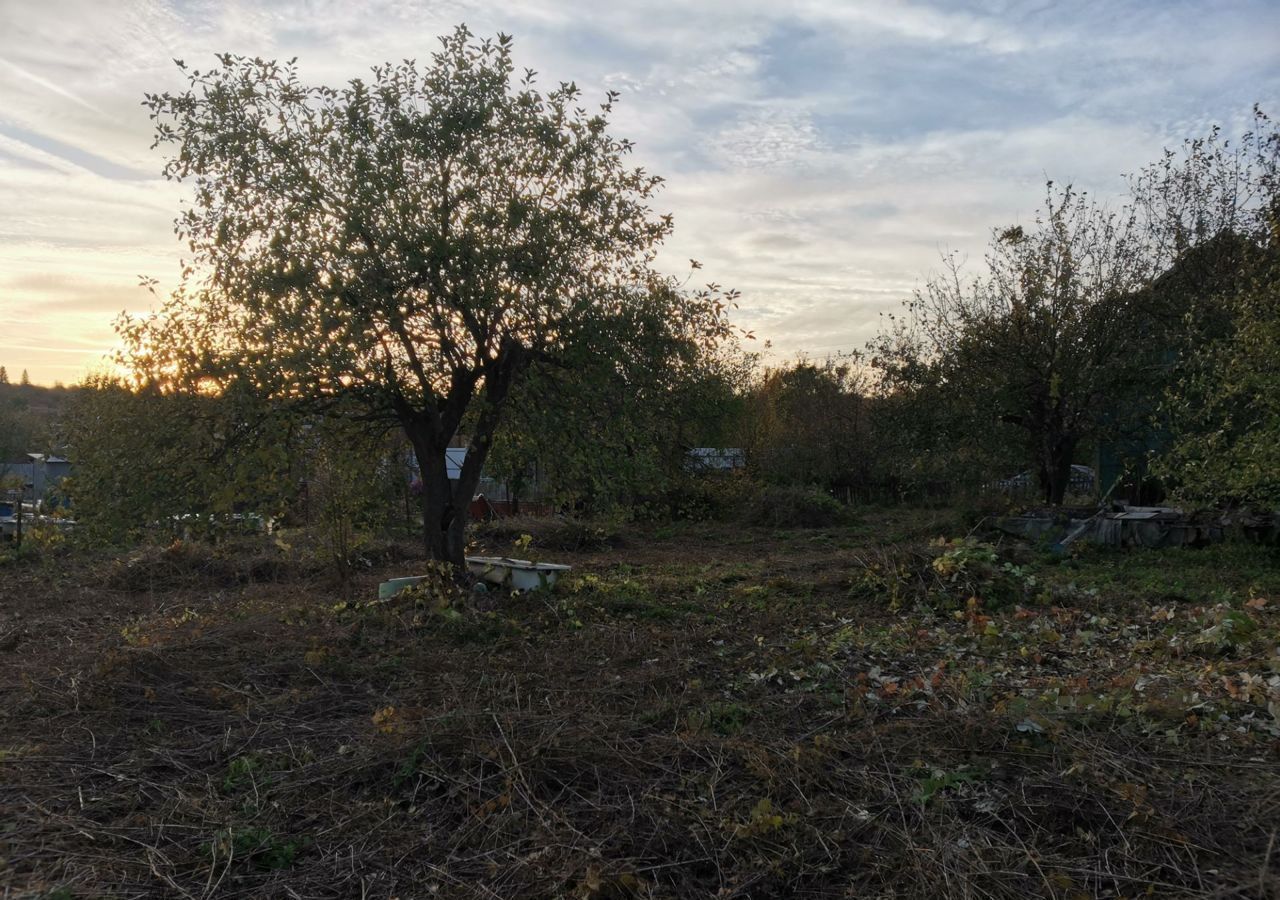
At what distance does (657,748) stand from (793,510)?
15065mm

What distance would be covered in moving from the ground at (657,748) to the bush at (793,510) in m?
10.2

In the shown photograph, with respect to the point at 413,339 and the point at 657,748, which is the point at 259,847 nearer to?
the point at 657,748

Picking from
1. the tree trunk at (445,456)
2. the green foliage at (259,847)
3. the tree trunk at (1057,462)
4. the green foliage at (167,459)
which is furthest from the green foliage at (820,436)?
the green foliage at (259,847)

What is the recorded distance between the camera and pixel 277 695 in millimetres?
6320

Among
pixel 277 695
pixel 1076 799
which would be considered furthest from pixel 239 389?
pixel 1076 799

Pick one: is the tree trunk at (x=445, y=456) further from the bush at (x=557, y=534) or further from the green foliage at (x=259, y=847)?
the bush at (x=557, y=534)

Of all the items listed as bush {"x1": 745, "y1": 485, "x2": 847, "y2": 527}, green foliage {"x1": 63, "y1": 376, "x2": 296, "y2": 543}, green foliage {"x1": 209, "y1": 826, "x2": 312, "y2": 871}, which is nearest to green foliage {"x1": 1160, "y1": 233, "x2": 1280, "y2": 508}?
bush {"x1": 745, "y1": 485, "x2": 847, "y2": 527}

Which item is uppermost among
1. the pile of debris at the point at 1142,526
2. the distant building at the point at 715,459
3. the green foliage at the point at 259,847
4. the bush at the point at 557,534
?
the distant building at the point at 715,459

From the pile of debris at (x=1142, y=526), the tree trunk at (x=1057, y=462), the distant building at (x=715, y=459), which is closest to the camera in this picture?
the pile of debris at (x=1142, y=526)

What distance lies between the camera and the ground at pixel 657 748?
3689 millimetres

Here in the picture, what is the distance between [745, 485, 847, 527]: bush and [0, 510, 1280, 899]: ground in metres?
10.2

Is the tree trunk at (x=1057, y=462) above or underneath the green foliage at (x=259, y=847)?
above

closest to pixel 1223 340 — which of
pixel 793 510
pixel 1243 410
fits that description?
pixel 1243 410

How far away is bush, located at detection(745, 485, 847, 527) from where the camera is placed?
19.6 m
